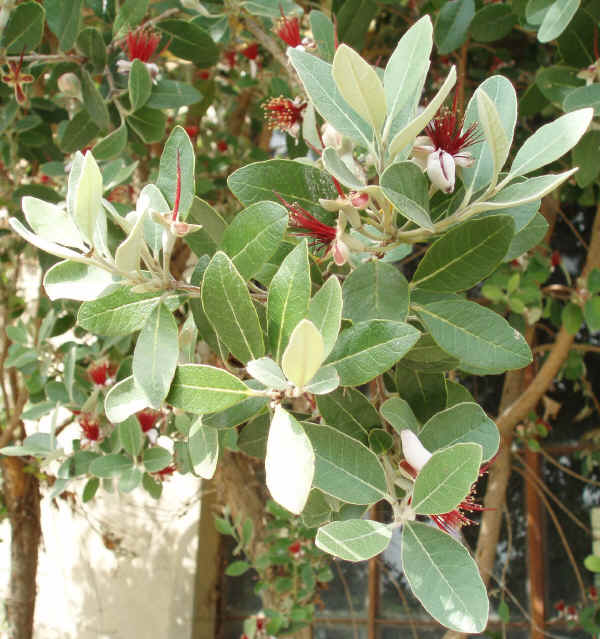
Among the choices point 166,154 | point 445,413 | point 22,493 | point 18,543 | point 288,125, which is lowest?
point 18,543

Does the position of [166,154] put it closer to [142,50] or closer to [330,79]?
[330,79]

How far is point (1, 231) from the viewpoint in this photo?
66.2 inches

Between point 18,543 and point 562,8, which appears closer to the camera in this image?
point 562,8

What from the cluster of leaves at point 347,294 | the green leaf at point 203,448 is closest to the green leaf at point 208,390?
the cluster of leaves at point 347,294

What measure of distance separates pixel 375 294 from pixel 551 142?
181 millimetres

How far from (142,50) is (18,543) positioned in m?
1.37

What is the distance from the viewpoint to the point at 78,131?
1.24 meters

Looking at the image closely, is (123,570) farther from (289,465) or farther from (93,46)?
(289,465)

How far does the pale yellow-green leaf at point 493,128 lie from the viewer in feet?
1.59

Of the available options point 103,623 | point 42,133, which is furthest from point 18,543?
point 42,133

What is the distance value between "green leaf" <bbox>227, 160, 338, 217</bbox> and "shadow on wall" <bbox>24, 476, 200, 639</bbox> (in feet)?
6.37

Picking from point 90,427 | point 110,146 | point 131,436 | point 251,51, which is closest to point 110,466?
point 131,436

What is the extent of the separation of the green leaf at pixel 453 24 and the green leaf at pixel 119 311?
0.82m

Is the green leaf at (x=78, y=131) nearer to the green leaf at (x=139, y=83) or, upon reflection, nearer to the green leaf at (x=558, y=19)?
the green leaf at (x=139, y=83)
